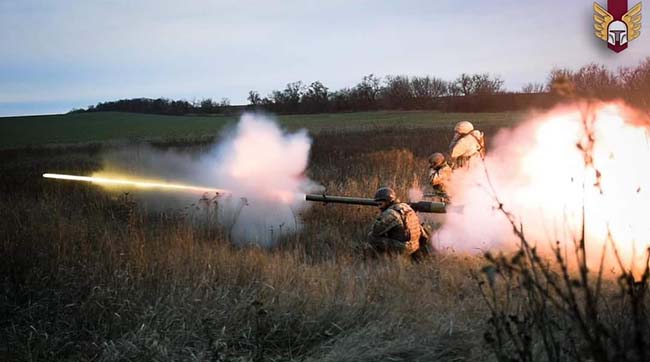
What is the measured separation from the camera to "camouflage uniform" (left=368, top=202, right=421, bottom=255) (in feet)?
27.1

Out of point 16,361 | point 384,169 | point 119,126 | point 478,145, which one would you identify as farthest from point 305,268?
point 119,126

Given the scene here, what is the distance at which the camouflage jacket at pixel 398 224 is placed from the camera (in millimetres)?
8266

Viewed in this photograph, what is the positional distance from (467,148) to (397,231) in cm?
357

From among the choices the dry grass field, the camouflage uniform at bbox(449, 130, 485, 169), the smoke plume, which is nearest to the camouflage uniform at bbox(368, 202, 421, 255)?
the dry grass field

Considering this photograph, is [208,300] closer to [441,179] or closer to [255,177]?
[255,177]

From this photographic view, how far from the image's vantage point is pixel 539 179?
883 cm

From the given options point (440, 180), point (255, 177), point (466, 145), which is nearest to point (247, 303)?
point (255, 177)

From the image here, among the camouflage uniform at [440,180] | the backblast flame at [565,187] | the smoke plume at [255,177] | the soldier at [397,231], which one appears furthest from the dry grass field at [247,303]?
the camouflage uniform at [440,180]

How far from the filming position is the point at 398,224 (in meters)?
8.28

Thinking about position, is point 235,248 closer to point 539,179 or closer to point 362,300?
point 362,300

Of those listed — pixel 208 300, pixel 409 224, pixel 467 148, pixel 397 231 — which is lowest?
pixel 208 300

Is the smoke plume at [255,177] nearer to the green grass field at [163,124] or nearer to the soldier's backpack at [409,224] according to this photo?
the soldier's backpack at [409,224]

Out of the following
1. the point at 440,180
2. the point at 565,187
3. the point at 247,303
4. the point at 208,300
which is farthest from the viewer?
the point at 440,180

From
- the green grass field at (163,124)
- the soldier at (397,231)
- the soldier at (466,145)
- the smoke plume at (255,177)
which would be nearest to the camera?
the soldier at (397,231)
